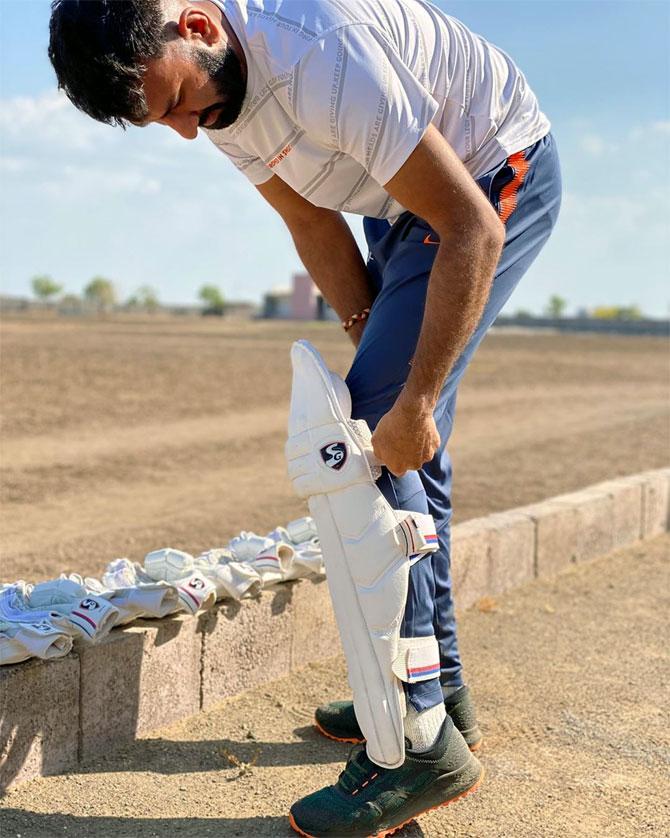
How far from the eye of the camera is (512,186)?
2547 mm

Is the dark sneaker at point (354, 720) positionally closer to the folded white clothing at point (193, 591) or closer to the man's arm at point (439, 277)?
the folded white clothing at point (193, 591)

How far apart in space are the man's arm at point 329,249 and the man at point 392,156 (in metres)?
0.04

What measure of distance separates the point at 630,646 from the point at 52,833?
2.38m

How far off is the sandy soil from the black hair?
165 centimetres

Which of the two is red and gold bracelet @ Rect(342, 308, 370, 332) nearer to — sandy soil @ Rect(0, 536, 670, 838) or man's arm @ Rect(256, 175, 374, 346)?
man's arm @ Rect(256, 175, 374, 346)

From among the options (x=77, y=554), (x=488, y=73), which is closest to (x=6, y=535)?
(x=77, y=554)

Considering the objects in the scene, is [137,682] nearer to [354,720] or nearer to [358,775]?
[354,720]

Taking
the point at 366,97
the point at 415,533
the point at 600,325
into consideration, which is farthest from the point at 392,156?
the point at 600,325

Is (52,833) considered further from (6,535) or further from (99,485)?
(99,485)

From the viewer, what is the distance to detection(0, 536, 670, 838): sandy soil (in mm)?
2461

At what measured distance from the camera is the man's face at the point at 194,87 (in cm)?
219

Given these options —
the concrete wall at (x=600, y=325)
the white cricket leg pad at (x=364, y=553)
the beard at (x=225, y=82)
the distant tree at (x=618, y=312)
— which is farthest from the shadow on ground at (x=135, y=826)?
the distant tree at (x=618, y=312)

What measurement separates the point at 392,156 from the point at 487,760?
5.61ft

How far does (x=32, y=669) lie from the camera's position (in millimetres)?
2588
